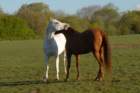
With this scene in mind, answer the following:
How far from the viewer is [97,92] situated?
1236 centimetres

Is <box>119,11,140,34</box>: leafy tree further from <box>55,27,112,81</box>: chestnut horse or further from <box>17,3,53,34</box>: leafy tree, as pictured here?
<box>55,27,112,81</box>: chestnut horse

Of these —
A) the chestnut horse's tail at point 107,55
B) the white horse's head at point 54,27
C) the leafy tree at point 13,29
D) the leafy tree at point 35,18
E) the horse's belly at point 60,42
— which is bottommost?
the chestnut horse's tail at point 107,55

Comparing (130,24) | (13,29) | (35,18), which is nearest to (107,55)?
(13,29)

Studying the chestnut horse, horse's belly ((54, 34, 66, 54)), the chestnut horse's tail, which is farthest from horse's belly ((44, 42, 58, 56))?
the chestnut horse's tail

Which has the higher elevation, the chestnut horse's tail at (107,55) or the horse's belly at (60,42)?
the horse's belly at (60,42)

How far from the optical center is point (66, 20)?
8531 centimetres

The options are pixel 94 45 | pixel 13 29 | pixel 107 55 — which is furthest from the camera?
pixel 13 29

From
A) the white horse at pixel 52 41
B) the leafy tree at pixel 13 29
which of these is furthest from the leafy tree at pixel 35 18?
the white horse at pixel 52 41

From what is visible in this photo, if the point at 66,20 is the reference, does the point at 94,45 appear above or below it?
below

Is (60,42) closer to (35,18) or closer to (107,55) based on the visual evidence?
(107,55)

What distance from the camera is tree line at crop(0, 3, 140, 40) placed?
75.1 metres

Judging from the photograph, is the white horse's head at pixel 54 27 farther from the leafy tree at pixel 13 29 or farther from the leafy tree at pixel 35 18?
the leafy tree at pixel 35 18

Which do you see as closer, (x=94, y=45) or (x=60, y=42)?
(x=94, y=45)

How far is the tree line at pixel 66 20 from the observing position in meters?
75.1
